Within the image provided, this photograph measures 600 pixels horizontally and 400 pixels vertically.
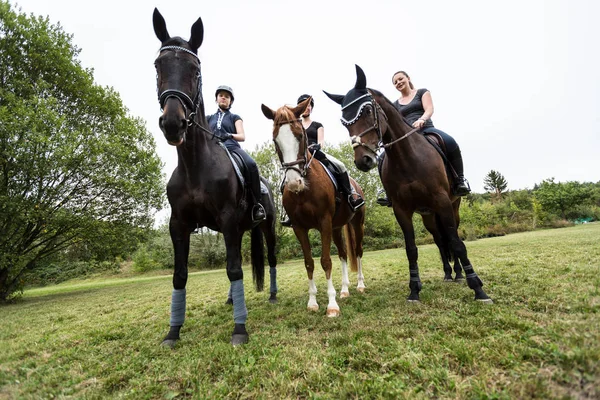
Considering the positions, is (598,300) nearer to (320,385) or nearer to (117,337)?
(320,385)

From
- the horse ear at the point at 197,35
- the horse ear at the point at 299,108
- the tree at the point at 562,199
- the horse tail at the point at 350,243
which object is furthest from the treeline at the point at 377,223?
the horse ear at the point at 197,35

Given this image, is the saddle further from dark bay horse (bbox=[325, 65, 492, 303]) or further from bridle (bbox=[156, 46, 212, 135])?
bridle (bbox=[156, 46, 212, 135])

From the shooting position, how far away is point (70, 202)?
45.2 feet

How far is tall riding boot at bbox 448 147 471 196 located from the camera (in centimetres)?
486

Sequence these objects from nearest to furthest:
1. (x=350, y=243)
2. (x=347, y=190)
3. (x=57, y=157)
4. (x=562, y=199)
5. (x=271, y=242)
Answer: (x=347, y=190)
(x=271, y=242)
(x=350, y=243)
(x=57, y=157)
(x=562, y=199)

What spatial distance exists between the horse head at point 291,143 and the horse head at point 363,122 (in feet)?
2.35

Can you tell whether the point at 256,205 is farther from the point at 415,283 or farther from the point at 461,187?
the point at 461,187

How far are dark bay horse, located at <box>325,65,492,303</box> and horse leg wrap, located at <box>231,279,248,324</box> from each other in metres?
2.52

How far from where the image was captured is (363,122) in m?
4.17

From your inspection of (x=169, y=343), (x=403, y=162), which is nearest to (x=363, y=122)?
(x=403, y=162)

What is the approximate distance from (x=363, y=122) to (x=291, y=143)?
1.21m

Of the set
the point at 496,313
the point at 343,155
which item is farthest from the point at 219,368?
the point at 343,155

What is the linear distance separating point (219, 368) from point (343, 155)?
101 feet

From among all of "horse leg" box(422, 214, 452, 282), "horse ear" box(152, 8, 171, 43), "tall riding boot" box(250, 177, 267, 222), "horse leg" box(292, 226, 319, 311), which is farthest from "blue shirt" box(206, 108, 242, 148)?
"horse leg" box(422, 214, 452, 282)
